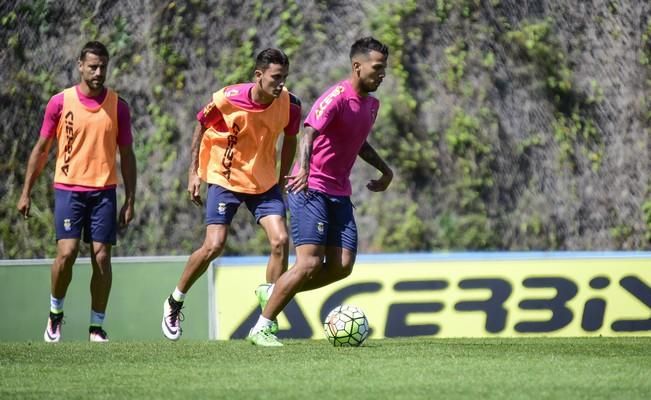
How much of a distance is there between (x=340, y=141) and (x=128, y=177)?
82.0 inches

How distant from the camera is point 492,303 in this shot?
→ 10.9 m

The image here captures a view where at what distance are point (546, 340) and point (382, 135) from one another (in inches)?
155

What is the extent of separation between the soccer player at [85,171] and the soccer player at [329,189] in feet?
5.32

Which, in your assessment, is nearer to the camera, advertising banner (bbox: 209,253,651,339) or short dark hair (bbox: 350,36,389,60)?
short dark hair (bbox: 350,36,389,60)

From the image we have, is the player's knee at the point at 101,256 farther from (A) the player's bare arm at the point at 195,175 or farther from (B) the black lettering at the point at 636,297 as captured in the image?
(B) the black lettering at the point at 636,297

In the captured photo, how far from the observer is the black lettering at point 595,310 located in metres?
10.8

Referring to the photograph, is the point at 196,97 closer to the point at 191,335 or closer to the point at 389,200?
the point at 389,200

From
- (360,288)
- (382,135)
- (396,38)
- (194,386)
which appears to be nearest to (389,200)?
(382,135)

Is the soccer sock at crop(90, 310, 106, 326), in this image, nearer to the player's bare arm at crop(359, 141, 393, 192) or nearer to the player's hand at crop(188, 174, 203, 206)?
the player's hand at crop(188, 174, 203, 206)

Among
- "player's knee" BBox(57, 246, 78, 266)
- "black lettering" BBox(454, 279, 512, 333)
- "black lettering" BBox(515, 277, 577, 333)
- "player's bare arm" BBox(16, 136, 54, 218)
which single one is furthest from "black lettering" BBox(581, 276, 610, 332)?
"player's bare arm" BBox(16, 136, 54, 218)

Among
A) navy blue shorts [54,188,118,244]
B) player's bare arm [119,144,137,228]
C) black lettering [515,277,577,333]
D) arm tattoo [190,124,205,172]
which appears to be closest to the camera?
arm tattoo [190,124,205,172]

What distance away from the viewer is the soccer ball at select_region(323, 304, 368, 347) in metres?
8.77

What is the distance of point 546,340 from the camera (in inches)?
394

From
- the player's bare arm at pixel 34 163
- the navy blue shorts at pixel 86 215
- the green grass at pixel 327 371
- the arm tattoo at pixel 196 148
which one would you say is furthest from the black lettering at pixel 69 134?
the green grass at pixel 327 371
